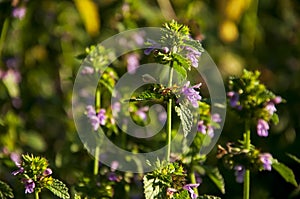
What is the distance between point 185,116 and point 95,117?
1.43ft

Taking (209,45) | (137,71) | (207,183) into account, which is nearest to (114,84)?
(137,71)

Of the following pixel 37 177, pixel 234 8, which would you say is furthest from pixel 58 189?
pixel 234 8

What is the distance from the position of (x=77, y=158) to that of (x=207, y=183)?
0.65 metres

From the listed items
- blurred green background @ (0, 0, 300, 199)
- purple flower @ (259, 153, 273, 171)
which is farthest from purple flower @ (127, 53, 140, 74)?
purple flower @ (259, 153, 273, 171)

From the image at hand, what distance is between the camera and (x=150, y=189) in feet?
6.20

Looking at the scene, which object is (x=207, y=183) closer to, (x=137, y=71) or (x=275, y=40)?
(x=137, y=71)

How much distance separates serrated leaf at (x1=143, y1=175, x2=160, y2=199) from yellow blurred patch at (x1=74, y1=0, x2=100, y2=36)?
1828mm

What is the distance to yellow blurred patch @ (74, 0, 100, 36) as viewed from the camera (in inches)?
142

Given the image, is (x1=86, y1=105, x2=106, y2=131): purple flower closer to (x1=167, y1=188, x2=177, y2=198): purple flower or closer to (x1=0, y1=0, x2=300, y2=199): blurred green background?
(x1=0, y1=0, x2=300, y2=199): blurred green background

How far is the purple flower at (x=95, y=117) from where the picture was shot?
7.38 ft

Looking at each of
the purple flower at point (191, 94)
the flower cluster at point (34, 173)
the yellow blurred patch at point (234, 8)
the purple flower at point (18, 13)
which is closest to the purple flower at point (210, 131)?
the purple flower at point (191, 94)

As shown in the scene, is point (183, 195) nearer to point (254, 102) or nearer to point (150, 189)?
point (150, 189)

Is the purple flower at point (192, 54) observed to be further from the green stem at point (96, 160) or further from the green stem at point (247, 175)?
the green stem at point (96, 160)

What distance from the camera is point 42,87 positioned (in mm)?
3523
